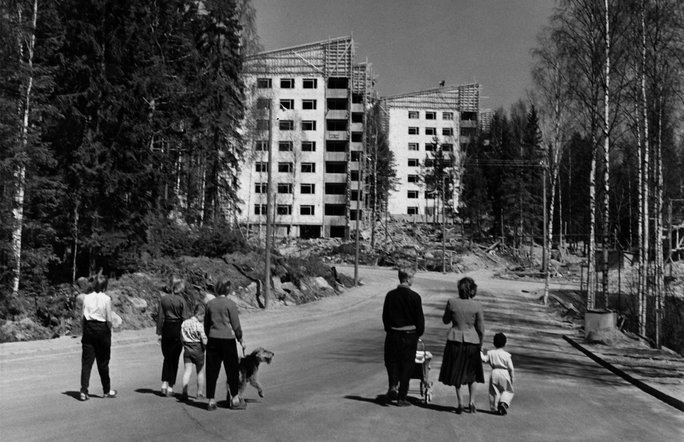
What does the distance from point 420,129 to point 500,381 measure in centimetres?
9249

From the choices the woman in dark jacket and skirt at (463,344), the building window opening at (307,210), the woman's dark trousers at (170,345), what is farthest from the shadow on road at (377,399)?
the building window opening at (307,210)

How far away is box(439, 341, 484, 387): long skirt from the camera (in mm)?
8586

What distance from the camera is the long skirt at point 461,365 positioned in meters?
8.59

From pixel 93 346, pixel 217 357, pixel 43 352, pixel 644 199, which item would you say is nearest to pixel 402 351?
pixel 217 357

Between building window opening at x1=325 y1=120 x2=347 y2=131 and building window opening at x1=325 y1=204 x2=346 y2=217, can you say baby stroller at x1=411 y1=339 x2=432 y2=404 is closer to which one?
building window opening at x1=325 y1=204 x2=346 y2=217

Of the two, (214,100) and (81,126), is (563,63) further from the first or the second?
(81,126)

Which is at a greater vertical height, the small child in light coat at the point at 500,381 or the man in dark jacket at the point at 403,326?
the man in dark jacket at the point at 403,326

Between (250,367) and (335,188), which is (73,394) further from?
(335,188)

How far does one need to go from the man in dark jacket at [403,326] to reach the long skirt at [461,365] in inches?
18.2

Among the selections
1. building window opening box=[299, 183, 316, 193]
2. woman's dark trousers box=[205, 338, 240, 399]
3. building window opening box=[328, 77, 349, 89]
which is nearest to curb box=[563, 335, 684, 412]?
woman's dark trousers box=[205, 338, 240, 399]

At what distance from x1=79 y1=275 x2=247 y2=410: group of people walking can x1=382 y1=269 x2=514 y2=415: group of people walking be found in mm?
2107

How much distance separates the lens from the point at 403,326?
877 cm

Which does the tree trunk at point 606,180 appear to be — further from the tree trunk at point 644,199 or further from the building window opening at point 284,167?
the building window opening at point 284,167

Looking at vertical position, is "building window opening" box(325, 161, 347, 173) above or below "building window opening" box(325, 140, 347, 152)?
below
